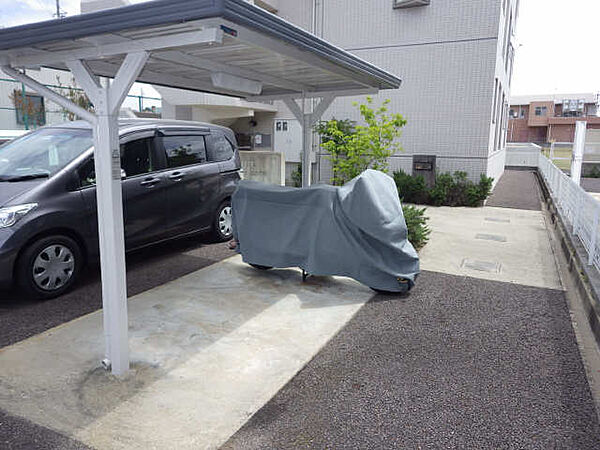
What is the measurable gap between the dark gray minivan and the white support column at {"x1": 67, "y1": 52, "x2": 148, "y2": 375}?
5.63 feet

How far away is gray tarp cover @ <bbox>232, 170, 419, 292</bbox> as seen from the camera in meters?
5.06

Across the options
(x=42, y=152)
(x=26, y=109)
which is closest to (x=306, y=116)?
(x=42, y=152)

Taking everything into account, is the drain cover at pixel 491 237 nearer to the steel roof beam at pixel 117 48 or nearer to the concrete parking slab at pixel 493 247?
the concrete parking slab at pixel 493 247

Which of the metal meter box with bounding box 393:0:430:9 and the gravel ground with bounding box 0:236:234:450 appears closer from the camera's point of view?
the gravel ground with bounding box 0:236:234:450

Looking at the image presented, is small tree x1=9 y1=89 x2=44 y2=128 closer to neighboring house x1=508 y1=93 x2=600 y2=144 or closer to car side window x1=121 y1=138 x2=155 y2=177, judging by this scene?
car side window x1=121 y1=138 x2=155 y2=177

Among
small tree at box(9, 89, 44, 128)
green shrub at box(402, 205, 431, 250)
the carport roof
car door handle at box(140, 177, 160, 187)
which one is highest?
small tree at box(9, 89, 44, 128)

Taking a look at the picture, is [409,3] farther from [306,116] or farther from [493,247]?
[493,247]

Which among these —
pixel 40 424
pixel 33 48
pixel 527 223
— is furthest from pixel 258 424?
pixel 527 223

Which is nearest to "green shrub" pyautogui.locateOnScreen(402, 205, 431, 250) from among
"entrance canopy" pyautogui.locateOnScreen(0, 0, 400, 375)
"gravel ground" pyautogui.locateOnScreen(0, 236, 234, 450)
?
"gravel ground" pyautogui.locateOnScreen(0, 236, 234, 450)

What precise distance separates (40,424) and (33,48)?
2637 mm


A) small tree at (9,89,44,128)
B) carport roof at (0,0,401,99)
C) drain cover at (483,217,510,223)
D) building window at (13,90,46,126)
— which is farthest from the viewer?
building window at (13,90,46,126)

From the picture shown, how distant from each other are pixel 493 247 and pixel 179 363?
18.6ft

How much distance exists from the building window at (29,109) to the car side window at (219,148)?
1251 centimetres

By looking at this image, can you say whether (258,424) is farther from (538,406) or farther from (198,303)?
(198,303)
